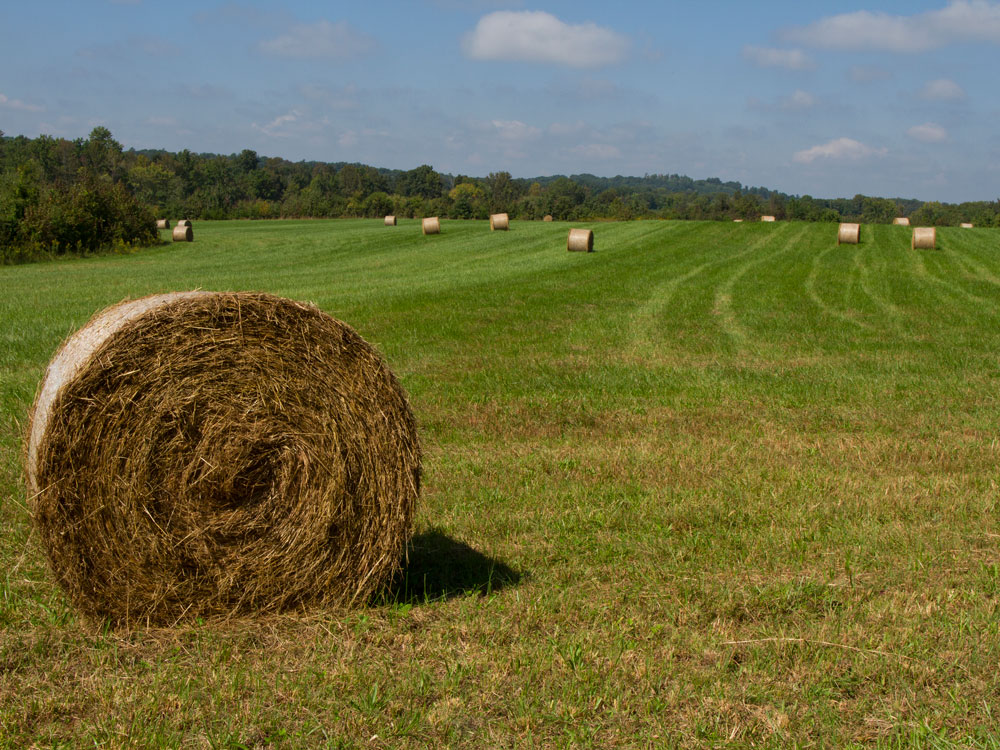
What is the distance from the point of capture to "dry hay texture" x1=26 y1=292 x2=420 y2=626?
464cm

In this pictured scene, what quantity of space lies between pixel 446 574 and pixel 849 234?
35776mm

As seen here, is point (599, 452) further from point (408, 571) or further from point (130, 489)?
point (130, 489)

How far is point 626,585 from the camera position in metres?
5.37

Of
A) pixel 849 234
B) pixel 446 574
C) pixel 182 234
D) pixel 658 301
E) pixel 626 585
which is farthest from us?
pixel 182 234

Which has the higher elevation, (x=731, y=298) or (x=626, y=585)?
(x=731, y=298)

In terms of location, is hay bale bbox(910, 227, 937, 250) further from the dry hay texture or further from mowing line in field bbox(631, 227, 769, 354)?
the dry hay texture

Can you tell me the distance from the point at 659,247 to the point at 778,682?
3277cm

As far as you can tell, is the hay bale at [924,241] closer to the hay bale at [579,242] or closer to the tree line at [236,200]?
the hay bale at [579,242]

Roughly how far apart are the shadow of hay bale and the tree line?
34.1 metres

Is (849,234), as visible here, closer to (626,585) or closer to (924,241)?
(924,241)

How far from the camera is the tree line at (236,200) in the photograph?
37.0 m

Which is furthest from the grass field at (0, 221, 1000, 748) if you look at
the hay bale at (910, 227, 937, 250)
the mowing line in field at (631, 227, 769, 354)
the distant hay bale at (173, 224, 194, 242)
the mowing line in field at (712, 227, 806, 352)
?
the distant hay bale at (173, 224, 194, 242)

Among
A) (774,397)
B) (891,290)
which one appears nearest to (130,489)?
(774,397)

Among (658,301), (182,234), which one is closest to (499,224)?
Result: (182,234)
